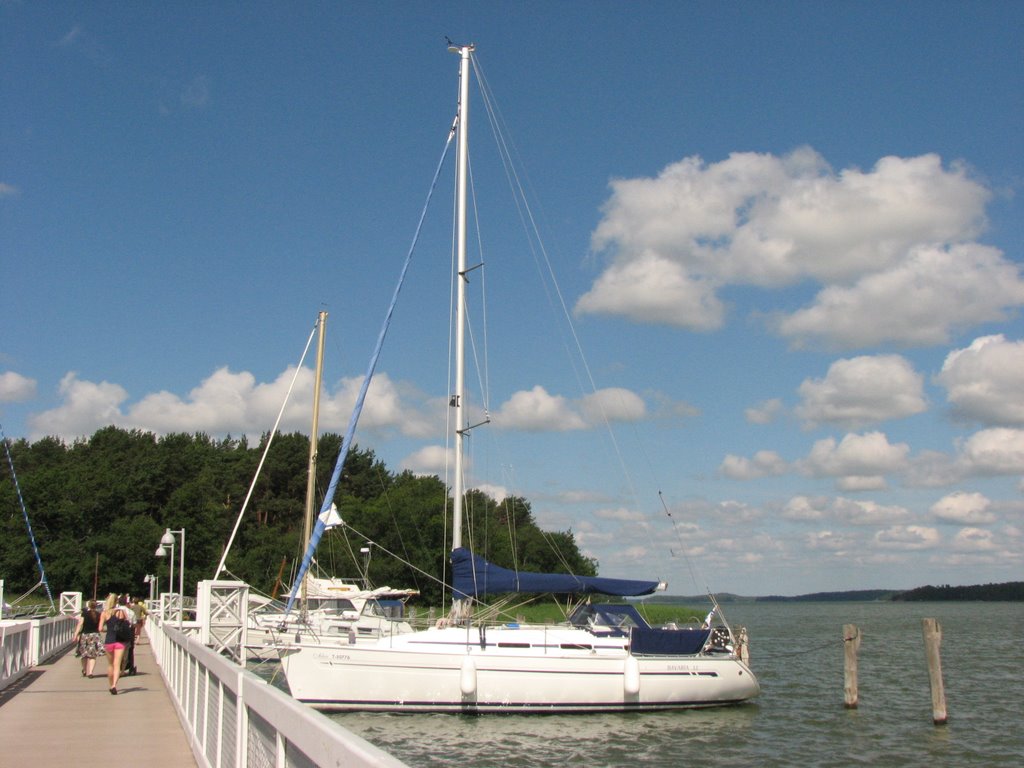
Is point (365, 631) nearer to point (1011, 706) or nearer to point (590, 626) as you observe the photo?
point (590, 626)

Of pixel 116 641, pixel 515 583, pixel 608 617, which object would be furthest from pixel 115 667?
pixel 608 617

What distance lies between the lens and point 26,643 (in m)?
22.4

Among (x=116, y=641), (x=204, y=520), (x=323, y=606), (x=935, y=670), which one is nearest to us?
(x=116, y=641)

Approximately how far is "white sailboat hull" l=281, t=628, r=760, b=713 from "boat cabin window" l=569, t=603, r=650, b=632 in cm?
68

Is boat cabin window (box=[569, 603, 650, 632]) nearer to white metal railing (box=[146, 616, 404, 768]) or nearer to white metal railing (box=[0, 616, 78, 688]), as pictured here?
white metal railing (box=[0, 616, 78, 688])

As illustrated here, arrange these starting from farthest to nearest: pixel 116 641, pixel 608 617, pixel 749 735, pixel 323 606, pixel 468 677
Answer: pixel 323 606 → pixel 608 617 → pixel 749 735 → pixel 468 677 → pixel 116 641

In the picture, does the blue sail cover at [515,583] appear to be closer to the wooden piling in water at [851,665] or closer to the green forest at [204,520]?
the wooden piling in water at [851,665]

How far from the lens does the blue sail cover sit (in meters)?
27.0

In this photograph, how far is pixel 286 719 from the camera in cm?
564

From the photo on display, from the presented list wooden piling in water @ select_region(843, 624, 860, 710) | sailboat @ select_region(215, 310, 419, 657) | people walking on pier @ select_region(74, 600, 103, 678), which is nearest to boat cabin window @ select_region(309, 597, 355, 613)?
sailboat @ select_region(215, 310, 419, 657)

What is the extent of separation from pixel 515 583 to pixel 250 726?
20258mm

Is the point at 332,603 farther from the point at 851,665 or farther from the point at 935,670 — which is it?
the point at 935,670

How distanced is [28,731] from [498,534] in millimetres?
78492

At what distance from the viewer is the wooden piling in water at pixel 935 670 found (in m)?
27.5
